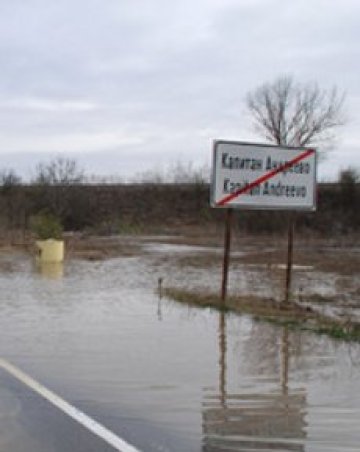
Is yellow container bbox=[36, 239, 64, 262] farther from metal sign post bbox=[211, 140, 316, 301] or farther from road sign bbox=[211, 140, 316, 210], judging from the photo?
road sign bbox=[211, 140, 316, 210]

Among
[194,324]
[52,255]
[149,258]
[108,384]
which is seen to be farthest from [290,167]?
[149,258]

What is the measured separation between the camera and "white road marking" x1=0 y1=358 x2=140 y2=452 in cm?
669

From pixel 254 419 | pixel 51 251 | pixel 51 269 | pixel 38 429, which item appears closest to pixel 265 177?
pixel 254 419

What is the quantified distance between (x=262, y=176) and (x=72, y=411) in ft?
29.9

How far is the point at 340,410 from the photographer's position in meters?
7.84

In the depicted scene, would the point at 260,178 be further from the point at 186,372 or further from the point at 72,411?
the point at 72,411

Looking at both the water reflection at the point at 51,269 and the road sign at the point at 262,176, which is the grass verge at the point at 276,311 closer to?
the road sign at the point at 262,176

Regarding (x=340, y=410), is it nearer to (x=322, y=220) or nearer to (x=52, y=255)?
(x=52, y=255)

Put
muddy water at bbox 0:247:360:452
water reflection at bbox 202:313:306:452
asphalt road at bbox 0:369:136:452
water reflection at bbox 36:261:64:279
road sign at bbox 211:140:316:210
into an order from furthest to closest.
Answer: water reflection at bbox 36:261:64:279 → road sign at bbox 211:140:316:210 → muddy water at bbox 0:247:360:452 → water reflection at bbox 202:313:306:452 → asphalt road at bbox 0:369:136:452

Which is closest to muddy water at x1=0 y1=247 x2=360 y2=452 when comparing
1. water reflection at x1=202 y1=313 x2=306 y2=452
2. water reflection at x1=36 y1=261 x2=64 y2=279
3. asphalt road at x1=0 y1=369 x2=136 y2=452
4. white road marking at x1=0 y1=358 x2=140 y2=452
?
water reflection at x1=202 y1=313 x2=306 y2=452

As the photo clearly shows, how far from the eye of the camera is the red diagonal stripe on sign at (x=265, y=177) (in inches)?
624

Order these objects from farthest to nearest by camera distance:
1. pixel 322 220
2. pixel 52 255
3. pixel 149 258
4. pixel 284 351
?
1. pixel 322 220
2. pixel 149 258
3. pixel 52 255
4. pixel 284 351

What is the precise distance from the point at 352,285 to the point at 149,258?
10629 millimetres

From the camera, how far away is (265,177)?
16250 millimetres
